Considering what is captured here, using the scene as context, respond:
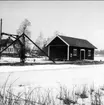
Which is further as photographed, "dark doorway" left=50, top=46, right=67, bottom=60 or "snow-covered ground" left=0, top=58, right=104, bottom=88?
"dark doorway" left=50, top=46, right=67, bottom=60

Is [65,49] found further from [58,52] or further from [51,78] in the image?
[51,78]

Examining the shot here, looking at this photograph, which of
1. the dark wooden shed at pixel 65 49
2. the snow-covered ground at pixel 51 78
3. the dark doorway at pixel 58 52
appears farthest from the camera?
→ the dark doorway at pixel 58 52

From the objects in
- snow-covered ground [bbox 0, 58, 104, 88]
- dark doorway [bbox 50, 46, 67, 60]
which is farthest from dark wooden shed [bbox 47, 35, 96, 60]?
snow-covered ground [bbox 0, 58, 104, 88]

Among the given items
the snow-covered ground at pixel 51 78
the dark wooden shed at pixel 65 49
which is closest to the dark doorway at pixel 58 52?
the dark wooden shed at pixel 65 49

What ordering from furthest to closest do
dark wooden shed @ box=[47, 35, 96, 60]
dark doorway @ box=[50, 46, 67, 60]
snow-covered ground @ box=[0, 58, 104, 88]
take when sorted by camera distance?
1. dark doorway @ box=[50, 46, 67, 60]
2. dark wooden shed @ box=[47, 35, 96, 60]
3. snow-covered ground @ box=[0, 58, 104, 88]

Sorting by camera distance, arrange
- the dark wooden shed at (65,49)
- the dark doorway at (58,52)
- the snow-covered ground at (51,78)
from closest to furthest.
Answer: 1. the snow-covered ground at (51,78)
2. the dark wooden shed at (65,49)
3. the dark doorway at (58,52)

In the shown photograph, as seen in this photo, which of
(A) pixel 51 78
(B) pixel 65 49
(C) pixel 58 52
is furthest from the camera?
(C) pixel 58 52

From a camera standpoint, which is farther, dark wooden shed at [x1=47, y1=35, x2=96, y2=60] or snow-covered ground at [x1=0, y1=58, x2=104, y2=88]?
dark wooden shed at [x1=47, y1=35, x2=96, y2=60]

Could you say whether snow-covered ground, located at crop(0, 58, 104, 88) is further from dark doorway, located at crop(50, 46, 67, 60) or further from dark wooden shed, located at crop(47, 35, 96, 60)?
dark doorway, located at crop(50, 46, 67, 60)

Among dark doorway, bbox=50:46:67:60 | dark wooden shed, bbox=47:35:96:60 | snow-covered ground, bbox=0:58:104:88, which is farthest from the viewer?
dark doorway, bbox=50:46:67:60

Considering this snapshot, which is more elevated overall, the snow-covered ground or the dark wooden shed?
the dark wooden shed

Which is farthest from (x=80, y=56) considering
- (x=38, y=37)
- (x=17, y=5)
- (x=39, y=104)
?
(x=38, y=37)

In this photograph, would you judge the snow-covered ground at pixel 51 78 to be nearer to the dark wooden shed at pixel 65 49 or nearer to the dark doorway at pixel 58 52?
the dark wooden shed at pixel 65 49

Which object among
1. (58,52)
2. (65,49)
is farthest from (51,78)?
(58,52)
